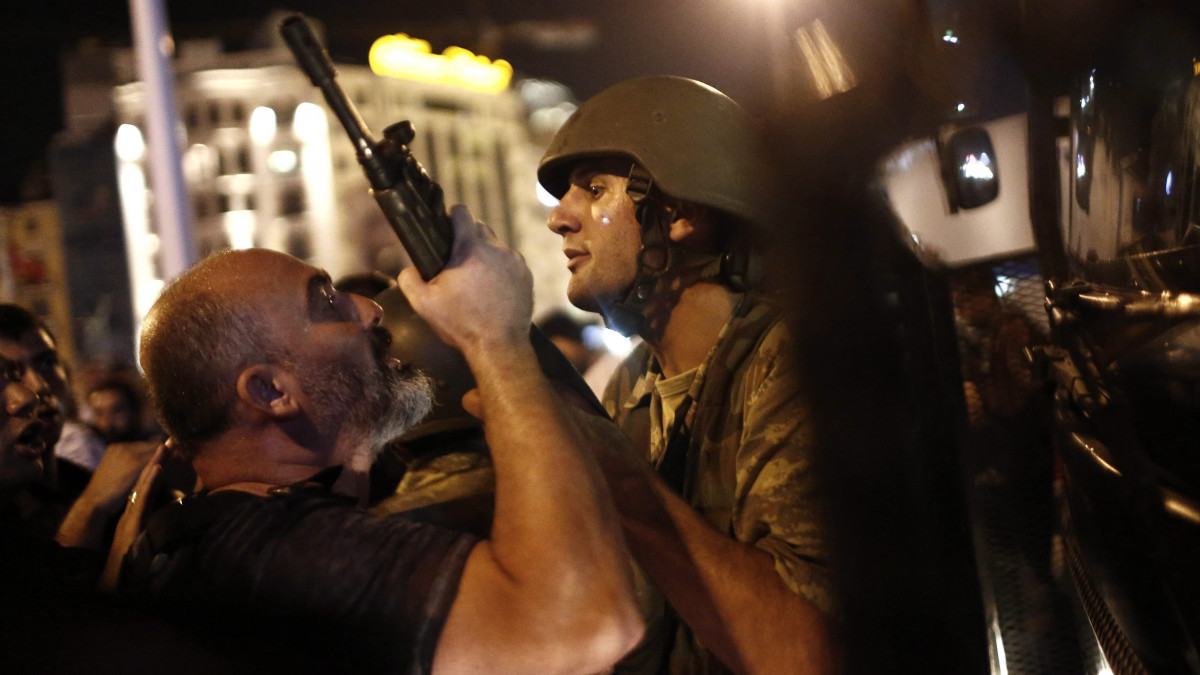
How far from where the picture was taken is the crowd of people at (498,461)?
1685 mm

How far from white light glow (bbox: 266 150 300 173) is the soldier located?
196 ft

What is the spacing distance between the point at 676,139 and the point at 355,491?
3.71ft

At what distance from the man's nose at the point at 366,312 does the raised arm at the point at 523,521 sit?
1.07ft

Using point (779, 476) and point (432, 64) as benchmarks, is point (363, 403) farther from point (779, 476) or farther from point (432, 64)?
point (432, 64)

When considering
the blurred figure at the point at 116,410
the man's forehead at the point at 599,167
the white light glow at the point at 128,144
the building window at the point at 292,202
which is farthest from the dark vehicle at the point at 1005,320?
the white light glow at the point at 128,144

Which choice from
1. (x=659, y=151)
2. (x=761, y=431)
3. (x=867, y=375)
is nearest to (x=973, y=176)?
(x=867, y=375)

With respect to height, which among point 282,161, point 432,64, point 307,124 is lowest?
point 282,161

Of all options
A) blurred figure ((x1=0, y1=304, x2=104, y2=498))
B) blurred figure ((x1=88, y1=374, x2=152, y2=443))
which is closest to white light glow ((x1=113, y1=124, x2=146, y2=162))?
blurred figure ((x1=88, y1=374, x2=152, y2=443))

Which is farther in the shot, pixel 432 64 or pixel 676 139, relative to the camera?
pixel 432 64

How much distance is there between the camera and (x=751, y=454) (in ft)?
6.93

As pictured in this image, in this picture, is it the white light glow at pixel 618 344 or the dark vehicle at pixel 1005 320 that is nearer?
the dark vehicle at pixel 1005 320

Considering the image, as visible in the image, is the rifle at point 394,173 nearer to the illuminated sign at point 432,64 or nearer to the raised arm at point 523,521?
the raised arm at point 523,521

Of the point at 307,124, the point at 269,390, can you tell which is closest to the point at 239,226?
the point at 307,124

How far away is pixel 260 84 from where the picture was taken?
2295 inches
